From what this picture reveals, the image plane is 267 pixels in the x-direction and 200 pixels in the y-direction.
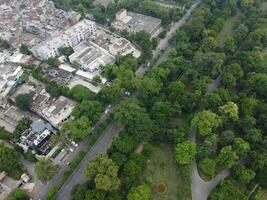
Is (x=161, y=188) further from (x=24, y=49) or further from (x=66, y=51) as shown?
(x=24, y=49)

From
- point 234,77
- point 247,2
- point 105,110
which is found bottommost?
point 105,110

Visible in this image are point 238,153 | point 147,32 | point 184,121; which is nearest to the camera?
point 238,153

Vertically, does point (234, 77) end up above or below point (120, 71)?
above

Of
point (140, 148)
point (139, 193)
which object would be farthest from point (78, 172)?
point (139, 193)

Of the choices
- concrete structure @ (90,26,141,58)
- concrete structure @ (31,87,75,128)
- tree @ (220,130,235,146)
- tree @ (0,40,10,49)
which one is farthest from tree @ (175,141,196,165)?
tree @ (0,40,10,49)

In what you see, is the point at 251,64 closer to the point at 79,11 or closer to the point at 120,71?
the point at 120,71

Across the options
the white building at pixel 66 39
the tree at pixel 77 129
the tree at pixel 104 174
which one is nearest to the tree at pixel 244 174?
the tree at pixel 104 174

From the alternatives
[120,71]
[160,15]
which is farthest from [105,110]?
[160,15]
